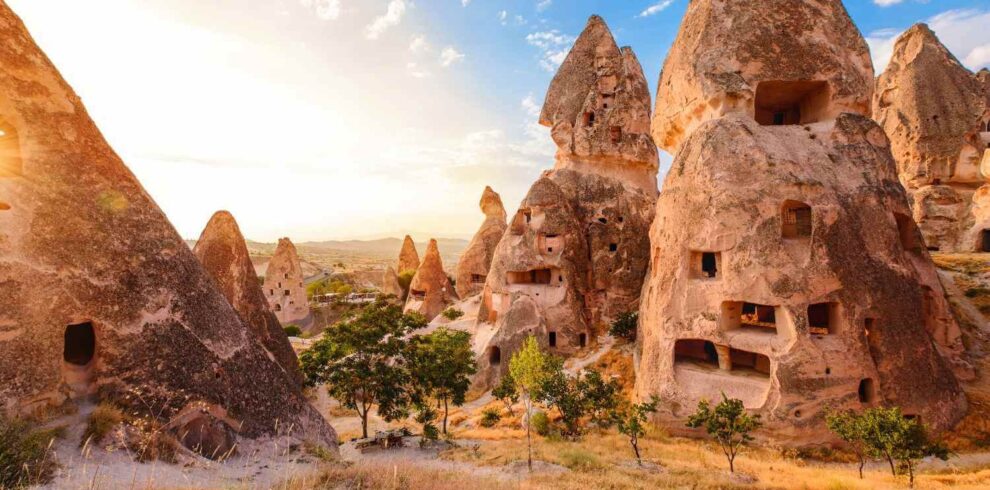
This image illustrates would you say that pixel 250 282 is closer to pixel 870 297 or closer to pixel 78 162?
Answer: pixel 78 162

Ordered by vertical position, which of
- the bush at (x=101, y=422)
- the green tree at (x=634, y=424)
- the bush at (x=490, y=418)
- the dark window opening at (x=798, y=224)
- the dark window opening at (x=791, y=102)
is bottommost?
the bush at (x=490, y=418)

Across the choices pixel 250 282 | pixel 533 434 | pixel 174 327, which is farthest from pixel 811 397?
pixel 250 282

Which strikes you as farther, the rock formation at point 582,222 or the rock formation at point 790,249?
the rock formation at point 582,222

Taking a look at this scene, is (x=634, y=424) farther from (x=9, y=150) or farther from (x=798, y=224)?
(x=9, y=150)

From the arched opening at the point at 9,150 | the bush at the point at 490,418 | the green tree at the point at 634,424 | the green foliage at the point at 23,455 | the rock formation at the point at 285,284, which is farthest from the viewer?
the rock formation at the point at 285,284

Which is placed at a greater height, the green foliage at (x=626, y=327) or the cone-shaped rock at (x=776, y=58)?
the cone-shaped rock at (x=776, y=58)

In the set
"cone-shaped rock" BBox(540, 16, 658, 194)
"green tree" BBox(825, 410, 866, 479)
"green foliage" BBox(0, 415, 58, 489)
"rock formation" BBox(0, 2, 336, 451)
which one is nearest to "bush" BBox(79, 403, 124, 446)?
"rock formation" BBox(0, 2, 336, 451)

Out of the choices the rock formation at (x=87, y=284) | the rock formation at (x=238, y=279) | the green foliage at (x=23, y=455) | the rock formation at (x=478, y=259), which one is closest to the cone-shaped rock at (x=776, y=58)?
the rock formation at (x=87, y=284)

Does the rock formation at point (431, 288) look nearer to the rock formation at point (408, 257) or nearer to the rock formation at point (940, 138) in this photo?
the rock formation at point (408, 257)

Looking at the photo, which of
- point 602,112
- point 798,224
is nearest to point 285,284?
point 602,112

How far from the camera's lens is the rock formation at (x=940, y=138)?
26.7 m

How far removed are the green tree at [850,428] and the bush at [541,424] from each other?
7714mm

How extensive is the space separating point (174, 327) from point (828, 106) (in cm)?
1983

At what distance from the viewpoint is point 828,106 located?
15516mm
